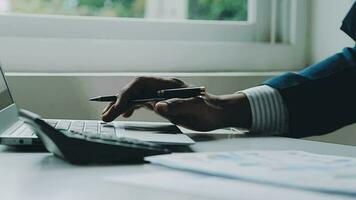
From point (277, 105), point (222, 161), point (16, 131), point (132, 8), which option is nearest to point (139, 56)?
point (132, 8)

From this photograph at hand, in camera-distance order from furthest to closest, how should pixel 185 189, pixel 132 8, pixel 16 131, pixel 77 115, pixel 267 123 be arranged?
pixel 132 8, pixel 77 115, pixel 267 123, pixel 16 131, pixel 185 189

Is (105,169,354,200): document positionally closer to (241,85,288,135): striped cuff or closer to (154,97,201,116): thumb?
(154,97,201,116): thumb

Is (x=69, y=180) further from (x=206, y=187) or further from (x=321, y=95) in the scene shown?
(x=321, y=95)

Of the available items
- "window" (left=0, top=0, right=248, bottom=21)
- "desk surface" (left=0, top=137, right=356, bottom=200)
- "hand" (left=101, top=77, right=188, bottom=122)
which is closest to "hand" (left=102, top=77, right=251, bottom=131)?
"hand" (left=101, top=77, right=188, bottom=122)

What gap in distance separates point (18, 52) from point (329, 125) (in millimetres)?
673

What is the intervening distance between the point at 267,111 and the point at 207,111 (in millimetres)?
116

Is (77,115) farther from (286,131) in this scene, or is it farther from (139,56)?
(286,131)

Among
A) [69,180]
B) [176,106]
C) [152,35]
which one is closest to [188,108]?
[176,106]

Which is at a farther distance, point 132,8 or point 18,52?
point 132,8

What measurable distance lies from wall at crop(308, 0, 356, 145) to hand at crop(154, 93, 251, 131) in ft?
1.61

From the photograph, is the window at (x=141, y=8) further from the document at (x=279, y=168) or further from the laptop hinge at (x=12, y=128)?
the document at (x=279, y=168)

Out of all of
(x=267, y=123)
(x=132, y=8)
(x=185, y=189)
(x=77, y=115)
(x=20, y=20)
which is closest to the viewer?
(x=185, y=189)

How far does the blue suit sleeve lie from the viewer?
1000mm

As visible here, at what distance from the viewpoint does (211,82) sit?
134 cm
